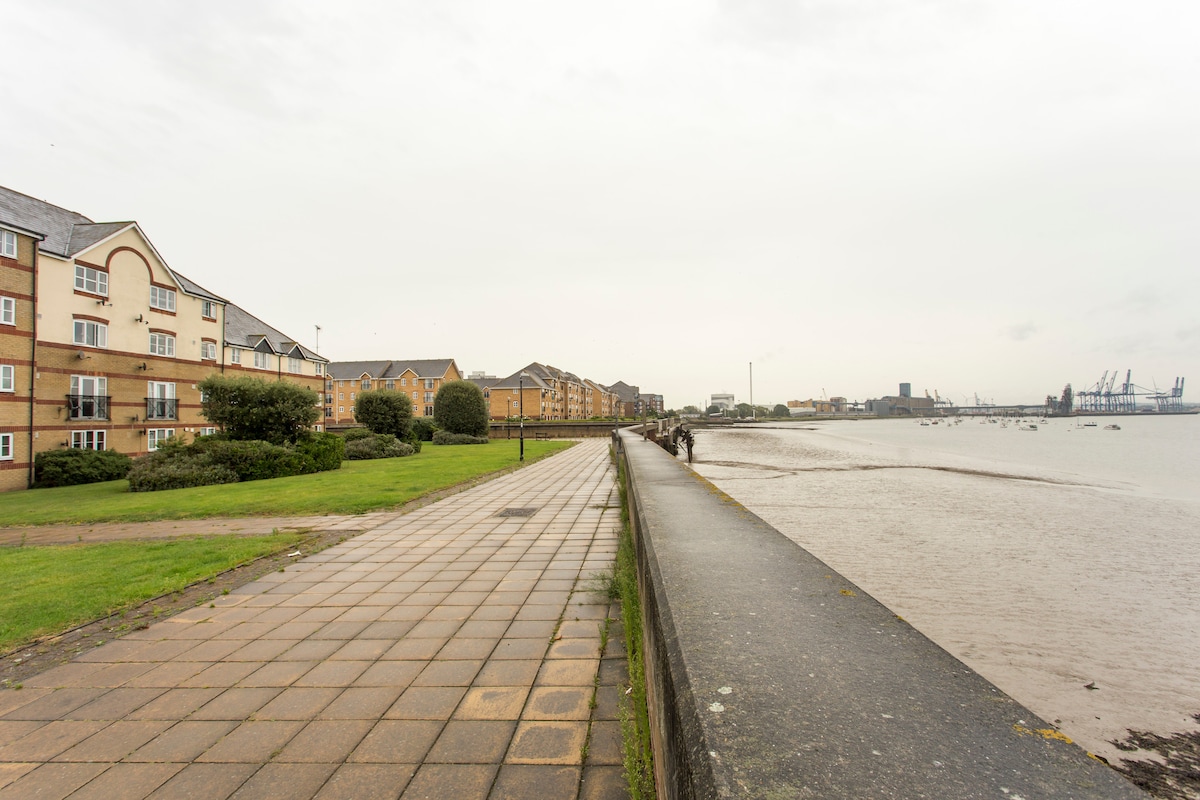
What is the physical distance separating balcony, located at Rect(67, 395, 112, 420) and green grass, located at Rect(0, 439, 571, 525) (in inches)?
164

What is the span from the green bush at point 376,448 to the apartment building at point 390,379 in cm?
5300

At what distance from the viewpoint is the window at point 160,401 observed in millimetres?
24016

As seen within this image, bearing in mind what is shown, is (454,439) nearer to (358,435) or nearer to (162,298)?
(358,435)

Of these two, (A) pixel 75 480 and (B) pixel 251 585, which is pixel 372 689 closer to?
(B) pixel 251 585

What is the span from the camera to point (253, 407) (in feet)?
64.2

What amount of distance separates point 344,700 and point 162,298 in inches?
1182

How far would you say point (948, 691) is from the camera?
177cm

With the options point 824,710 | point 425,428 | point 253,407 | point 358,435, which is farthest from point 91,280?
point 824,710

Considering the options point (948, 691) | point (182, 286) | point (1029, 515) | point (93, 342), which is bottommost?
point (1029, 515)

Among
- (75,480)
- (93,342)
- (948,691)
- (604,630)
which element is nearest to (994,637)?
(604,630)

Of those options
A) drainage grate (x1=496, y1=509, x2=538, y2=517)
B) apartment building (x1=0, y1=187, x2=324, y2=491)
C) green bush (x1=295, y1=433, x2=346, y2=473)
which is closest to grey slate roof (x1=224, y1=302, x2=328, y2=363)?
apartment building (x1=0, y1=187, x2=324, y2=491)

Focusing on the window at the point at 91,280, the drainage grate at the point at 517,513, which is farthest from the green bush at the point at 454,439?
the drainage grate at the point at 517,513

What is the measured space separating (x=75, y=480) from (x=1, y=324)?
5.64 metres

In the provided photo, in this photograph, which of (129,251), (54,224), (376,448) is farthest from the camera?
(376,448)
